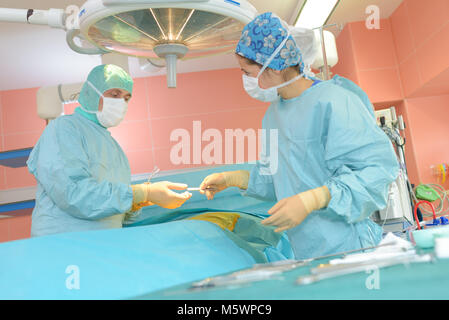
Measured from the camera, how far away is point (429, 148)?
4.79 meters

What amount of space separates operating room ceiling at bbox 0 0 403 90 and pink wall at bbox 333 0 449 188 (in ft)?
0.77

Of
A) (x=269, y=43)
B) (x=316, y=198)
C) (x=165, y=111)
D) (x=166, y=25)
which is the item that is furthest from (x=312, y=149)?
(x=165, y=111)

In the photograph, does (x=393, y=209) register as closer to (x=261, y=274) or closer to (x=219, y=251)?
(x=219, y=251)

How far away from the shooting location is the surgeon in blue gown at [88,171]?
166cm

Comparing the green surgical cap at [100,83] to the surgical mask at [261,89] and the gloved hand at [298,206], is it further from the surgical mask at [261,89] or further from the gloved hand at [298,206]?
the gloved hand at [298,206]

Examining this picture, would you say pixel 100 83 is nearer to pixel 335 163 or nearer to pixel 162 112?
pixel 335 163

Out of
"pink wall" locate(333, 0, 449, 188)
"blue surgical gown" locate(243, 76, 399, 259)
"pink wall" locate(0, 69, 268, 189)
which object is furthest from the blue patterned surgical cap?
"pink wall" locate(0, 69, 268, 189)

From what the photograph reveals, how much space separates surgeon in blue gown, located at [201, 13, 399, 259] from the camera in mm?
1248

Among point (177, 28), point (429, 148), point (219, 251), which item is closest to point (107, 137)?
point (177, 28)

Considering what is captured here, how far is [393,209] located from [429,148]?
7.43 feet

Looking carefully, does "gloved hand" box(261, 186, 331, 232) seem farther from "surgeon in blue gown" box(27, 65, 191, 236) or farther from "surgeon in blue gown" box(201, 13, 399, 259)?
"surgeon in blue gown" box(27, 65, 191, 236)

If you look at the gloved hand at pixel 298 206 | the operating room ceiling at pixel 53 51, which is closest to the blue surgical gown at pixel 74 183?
the gloved hand at pixel 298 206

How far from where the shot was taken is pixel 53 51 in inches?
185

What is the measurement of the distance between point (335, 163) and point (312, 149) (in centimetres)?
11
